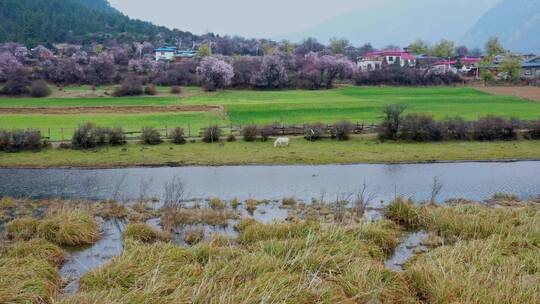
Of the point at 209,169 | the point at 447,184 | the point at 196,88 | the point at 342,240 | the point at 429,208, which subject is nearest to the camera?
the point at 342,240

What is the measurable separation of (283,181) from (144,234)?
1279 centimetres

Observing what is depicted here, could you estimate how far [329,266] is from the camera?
13.0m

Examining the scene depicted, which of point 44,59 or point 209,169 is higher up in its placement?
point 44,59

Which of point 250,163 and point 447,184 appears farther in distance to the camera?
point 250,163

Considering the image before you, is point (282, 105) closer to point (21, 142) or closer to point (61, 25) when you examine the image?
point (21, 142)

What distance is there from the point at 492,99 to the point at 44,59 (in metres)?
80.6

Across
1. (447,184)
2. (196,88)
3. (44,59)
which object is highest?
(44,59)

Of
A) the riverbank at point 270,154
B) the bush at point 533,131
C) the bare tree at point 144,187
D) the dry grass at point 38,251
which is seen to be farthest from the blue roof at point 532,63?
the dry grass at point 38,251

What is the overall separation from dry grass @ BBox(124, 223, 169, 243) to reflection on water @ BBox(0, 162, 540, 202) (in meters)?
5.98

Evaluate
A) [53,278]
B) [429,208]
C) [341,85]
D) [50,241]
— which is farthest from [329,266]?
[341,85]

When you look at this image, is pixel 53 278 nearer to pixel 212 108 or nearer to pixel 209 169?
pixel 209 169

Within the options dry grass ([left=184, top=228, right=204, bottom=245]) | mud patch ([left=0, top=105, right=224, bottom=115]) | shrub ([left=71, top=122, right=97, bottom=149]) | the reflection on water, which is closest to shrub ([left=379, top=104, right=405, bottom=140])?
the reflection on water

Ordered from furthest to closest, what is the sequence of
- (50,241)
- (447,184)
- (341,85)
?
1. (341,85)
2. (447,184)
3. (50,241)

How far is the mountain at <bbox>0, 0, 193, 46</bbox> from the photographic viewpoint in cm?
12850
